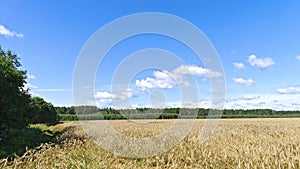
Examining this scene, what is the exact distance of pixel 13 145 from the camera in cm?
1795

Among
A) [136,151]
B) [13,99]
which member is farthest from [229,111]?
[136,151]

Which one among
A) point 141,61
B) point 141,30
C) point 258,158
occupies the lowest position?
point 258,158

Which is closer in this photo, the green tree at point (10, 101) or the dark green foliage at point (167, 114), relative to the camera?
the green tree at point (10, 101)

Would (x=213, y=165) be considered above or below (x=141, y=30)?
below

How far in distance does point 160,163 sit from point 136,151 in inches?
60.7

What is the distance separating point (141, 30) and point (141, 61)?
133cm

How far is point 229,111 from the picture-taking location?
8862cm

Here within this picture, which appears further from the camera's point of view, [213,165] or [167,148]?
[167,148]

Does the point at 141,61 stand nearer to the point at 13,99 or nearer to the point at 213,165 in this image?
the point at 213,165

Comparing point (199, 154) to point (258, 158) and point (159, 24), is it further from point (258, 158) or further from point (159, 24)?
point (159, 24)

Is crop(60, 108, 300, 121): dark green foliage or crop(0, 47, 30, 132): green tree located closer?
crop(0, 47, 30, 132): green tree

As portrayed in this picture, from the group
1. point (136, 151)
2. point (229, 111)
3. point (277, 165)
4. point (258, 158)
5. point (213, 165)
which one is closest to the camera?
point (277, 165)

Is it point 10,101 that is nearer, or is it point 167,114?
point 10,101

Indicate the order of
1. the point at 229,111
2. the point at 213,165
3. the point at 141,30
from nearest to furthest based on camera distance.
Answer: the point at 213,165 → the point at 141,30 → the point at 229,111
